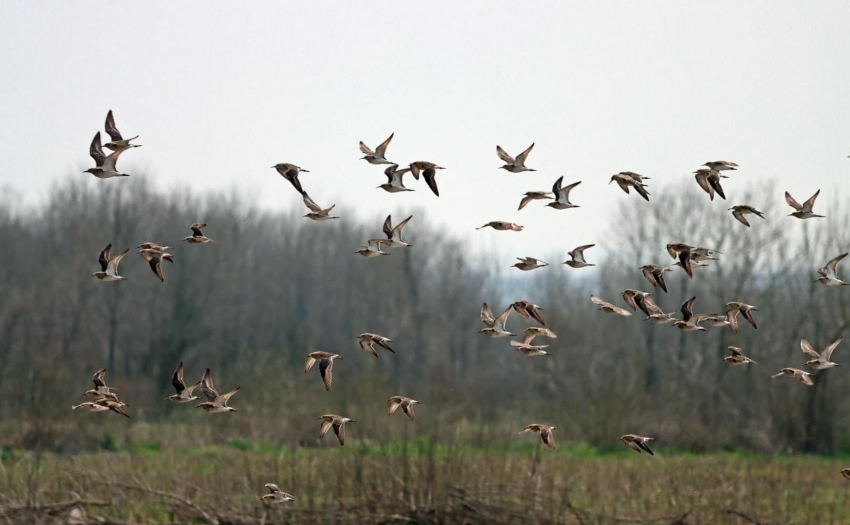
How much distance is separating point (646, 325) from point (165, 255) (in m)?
57.4

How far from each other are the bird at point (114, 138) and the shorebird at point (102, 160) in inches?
2.8

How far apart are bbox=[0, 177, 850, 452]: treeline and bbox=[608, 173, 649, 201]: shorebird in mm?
8446

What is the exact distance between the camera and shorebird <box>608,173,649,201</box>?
37.4ft

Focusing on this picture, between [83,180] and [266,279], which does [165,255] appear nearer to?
[83,180]

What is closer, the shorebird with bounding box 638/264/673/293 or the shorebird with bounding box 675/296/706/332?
the shorebird with bounding box 675/296/706/332

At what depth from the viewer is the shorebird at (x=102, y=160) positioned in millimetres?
11016

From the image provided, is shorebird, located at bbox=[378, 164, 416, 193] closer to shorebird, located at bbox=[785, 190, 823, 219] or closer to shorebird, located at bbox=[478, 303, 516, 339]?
shorebird, located at bbox=[478, 303, 516, 339]

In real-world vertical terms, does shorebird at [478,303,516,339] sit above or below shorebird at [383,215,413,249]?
below

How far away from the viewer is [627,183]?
11562mm

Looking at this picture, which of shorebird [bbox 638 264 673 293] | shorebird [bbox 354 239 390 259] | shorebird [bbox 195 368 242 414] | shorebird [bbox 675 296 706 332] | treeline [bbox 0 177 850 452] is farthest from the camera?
treeline [bbox 0 177 850 452]

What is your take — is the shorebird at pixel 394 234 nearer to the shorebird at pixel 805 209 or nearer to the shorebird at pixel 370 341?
the shorebird at pixel 370 341

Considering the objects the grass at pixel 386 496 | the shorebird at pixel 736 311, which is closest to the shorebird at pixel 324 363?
the shorebird at pixel 736 311

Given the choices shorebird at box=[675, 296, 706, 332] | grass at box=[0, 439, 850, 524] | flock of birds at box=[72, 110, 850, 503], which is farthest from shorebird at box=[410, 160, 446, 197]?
grass at box=[0, 439, 850, 524]

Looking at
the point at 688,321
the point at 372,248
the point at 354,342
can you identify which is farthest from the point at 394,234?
the point at 354,342
